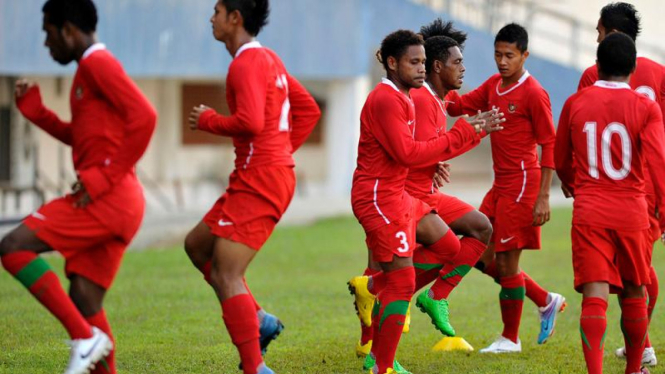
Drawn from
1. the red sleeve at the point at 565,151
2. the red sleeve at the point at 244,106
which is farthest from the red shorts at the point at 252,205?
the red sleeve at the point at 565,151

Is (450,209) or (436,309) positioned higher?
(450,209)

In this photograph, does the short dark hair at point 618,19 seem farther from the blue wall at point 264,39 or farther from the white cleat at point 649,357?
the blue wall at point 264,39

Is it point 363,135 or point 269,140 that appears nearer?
point 269,140

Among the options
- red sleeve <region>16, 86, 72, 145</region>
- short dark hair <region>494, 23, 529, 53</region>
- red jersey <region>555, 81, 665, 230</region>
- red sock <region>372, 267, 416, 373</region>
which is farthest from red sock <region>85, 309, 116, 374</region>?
short dark hair <region>494, 23, 529, 53</region>

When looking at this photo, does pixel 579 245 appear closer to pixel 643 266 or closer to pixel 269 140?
pixel 643 266

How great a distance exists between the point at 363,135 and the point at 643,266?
80.9 inches

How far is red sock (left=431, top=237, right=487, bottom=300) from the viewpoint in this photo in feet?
29.3

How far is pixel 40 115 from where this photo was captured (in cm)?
712

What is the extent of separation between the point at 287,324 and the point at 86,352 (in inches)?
179

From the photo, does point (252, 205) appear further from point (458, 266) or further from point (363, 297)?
point (458, 266)

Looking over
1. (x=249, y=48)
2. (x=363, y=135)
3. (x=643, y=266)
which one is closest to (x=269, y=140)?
→ (x=249, y=48)

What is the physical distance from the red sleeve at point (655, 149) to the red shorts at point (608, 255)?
0.26 metres

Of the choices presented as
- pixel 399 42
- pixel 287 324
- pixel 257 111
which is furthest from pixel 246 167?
pixel 287 324

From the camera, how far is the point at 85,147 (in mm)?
6754
